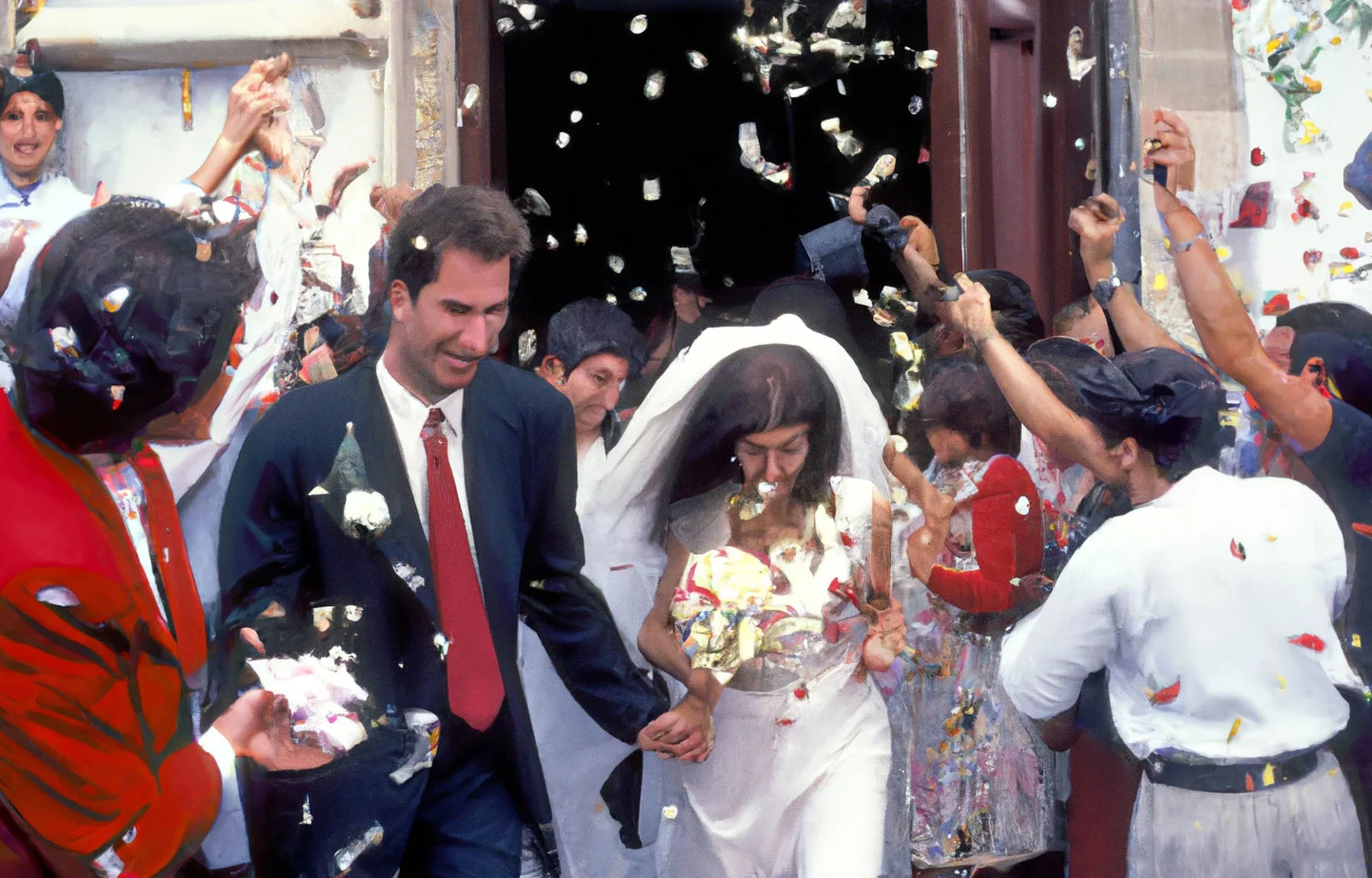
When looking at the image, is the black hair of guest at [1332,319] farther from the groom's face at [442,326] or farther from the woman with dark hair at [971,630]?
the groom's face at [442,326]

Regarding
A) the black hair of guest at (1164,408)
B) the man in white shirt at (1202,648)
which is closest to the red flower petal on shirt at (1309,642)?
the man in white shirt at (1202,648)

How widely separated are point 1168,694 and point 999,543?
1.34 ft

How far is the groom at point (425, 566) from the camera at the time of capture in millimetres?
2291

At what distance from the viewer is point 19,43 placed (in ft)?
7.94

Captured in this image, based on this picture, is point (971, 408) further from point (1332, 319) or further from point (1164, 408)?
point (1332, 319)

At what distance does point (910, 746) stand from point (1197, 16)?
62.2 inches

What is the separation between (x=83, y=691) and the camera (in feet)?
6.71

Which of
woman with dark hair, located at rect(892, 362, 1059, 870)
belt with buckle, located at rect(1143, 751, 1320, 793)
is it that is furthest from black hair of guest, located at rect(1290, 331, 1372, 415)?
belt with buckle, located at rect(1143, 751, 1320, 793)

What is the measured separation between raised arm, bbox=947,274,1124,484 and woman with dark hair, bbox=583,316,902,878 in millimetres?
250

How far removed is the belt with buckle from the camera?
228 cm

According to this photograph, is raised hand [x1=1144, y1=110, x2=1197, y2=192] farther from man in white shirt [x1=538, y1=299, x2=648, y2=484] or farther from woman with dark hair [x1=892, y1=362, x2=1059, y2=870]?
man in white shirt [x1=538, y1=299, x2=648, y2=484]

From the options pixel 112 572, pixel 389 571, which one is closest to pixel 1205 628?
pixel 389 571

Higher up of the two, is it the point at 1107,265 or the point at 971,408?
the point at 1107,265

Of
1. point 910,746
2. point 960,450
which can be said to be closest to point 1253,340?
point 960,450
